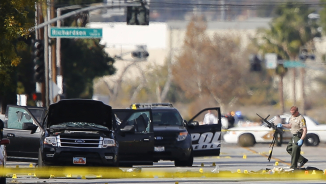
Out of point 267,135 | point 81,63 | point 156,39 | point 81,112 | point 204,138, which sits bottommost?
point 267,135

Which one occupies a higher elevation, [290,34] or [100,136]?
[290,34]

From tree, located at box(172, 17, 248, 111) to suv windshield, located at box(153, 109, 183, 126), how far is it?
5467cm

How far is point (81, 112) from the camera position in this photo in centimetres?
1638

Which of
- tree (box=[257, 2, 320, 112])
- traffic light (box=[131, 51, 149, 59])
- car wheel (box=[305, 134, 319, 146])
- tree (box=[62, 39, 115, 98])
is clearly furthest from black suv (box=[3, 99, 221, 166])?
tree (box=[257, 2, 320, 112])

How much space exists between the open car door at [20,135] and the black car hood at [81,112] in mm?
1330

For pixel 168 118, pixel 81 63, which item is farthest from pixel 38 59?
pixel 81 63

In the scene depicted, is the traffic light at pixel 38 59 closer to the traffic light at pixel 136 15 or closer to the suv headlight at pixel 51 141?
the traffic light at pixel 136 15

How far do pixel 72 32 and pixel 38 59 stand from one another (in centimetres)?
202

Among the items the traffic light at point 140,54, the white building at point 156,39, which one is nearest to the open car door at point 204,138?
the traffic light at point 140,54

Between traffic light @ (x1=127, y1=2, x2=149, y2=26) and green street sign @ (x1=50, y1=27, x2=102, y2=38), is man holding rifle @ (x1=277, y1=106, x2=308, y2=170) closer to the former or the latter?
traffic light @ (x1=127, y1=2, x2=149, y2=26)

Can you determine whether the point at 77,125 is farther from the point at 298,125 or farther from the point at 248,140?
the point at 248,140

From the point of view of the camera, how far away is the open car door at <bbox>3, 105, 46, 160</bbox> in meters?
17.6

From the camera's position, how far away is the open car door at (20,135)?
57.7ft

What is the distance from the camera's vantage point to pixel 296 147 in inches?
689
